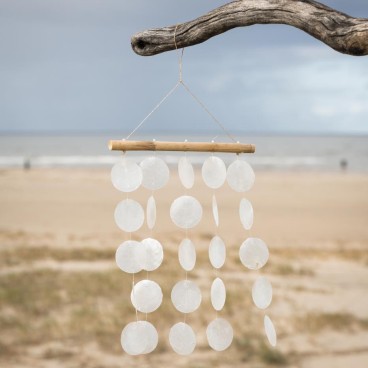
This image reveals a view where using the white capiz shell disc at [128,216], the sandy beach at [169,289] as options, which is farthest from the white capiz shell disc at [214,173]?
the sandy beach at [169,289]

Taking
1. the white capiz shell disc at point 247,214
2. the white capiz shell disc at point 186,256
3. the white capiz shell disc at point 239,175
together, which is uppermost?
the white capiz shell disc at point 239,175

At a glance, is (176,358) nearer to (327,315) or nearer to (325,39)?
(327,315)

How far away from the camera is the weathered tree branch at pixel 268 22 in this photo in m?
1.62

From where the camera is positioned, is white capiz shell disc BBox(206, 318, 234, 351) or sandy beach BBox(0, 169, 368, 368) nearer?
white capiz shell disc BBox(206, 318, 234, 351)

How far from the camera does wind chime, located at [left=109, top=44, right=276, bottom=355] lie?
65.1 inches

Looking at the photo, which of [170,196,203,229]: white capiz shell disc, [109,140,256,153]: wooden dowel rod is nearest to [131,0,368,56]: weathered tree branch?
[109,140,256,153]: wooden dowel rod

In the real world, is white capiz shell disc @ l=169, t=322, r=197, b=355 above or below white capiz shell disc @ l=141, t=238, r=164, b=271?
below

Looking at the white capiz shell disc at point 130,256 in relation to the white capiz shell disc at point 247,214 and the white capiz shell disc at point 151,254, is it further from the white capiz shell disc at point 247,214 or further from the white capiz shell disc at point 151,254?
the white capiz shell disc at point 247,214

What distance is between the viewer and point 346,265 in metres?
8.62

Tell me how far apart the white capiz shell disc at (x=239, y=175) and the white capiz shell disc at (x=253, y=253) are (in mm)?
162

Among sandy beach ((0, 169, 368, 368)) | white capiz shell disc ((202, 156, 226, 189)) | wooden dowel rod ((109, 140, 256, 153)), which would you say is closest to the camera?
wooden dowel rod ((109, 140, 256, 153))

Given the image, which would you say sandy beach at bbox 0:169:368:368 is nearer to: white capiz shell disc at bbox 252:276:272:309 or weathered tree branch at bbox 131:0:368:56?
white capiz shell disc at bbox 252:276:272:309

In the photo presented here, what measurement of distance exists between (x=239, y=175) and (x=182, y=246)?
27cm

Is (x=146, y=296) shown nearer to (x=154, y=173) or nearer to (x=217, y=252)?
(x=217, y=252)
